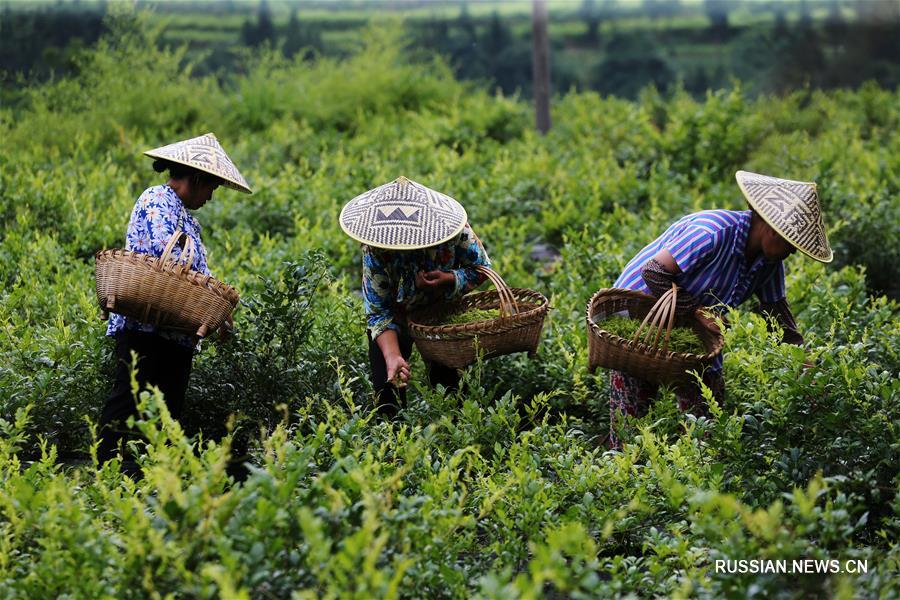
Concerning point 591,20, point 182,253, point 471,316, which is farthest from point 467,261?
point 591,20

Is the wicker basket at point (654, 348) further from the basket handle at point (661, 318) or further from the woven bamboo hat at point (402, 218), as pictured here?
the woven bamboo hat at point (402, 218)

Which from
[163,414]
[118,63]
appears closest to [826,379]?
[163,414]

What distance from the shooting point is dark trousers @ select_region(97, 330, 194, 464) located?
3.86 metres

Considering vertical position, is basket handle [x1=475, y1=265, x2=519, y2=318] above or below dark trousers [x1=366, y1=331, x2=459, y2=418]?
above

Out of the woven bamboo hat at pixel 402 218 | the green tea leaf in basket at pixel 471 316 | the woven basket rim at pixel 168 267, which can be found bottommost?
the green tea leaf in basket at pixel 471 316

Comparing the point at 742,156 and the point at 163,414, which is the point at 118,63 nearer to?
the point at 742,156

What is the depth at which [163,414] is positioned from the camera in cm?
273

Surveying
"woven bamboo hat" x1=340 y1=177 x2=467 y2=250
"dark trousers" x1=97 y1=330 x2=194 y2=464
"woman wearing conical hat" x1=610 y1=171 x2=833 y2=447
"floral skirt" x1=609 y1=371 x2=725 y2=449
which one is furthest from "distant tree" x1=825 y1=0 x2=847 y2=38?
"dark trousers" x1=97 y1=330 x2=194 y2=464

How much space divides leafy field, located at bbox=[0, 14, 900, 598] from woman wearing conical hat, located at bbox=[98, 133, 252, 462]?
261 millimetres

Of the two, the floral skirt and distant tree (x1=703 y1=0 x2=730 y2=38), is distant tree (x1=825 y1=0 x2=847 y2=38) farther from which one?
the floral skirt

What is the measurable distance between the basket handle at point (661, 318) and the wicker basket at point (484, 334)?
1.42ft

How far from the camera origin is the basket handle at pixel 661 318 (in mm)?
3548

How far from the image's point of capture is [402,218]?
3.71 metres

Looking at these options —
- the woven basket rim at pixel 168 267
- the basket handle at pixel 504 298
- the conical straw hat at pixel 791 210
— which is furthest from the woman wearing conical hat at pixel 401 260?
the conical straw hat at pixel 791 210
